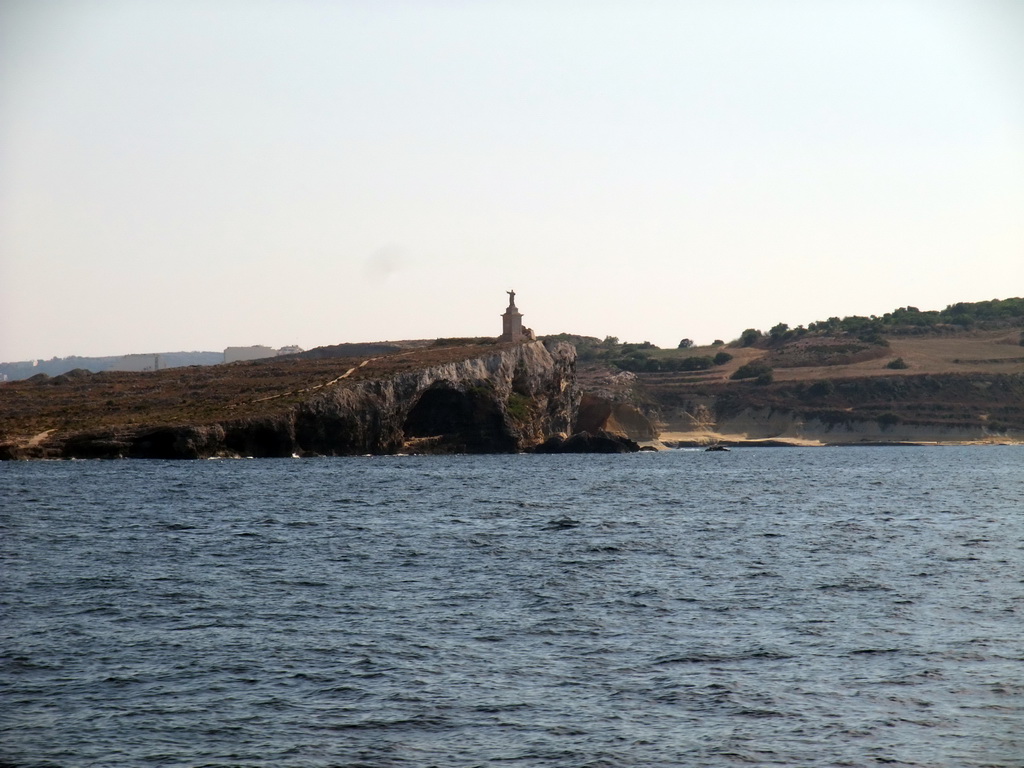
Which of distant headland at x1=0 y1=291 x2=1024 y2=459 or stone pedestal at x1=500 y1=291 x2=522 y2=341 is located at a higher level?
stone pedestal at x1=500 y1=291 x2=522 y2=341

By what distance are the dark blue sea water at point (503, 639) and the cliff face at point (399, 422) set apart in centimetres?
3774

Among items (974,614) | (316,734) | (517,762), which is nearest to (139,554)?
(316,734)

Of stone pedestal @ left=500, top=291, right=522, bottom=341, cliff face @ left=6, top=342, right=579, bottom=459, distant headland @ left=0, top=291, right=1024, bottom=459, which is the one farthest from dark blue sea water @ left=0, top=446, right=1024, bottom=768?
stone pedestal @ left=500, top=291, right=522, bottom=341

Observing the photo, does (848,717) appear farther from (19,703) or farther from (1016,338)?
(1016,338)

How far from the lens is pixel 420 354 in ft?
367

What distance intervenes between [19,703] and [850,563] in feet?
69.6

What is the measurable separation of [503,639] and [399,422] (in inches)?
2976

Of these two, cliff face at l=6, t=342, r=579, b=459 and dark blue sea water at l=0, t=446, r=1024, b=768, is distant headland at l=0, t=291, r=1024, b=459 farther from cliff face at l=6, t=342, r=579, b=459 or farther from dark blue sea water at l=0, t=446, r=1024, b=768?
dark blue sea water at l=0, t=446, r=1024, b=768

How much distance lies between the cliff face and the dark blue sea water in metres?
37.7

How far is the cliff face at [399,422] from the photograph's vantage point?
78.6 metres

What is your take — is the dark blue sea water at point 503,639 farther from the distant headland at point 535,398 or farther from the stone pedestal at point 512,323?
the stone pedestal at point 512,323

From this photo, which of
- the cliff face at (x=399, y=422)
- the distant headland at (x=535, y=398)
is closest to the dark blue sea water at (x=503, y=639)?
the cliff face at (x=399, y=422)

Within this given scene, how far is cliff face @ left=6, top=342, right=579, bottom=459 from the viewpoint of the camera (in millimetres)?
78562

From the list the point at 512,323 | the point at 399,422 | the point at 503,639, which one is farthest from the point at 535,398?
the point at 503,639
